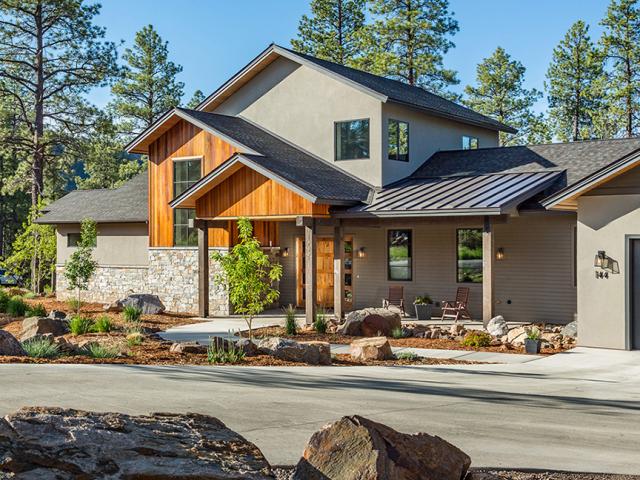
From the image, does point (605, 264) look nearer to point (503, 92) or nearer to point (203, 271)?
point (203, 271)

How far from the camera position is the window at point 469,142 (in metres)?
26.5

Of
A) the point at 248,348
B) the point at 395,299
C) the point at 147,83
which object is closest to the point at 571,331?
the point at 395,299

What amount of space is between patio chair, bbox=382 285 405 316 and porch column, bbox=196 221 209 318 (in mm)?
5212

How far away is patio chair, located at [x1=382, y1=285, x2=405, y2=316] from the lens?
22266mm

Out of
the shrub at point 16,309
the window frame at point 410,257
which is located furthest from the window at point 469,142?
the shrub at point 16,309

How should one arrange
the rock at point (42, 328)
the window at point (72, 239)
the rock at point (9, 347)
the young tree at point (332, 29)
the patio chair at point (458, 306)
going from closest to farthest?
the rock at point (9, 347) < the rock at point (42, 328) < the patio chair at point (458, 306) < the window at point (72, 239) < the young tree at point (332, 29)

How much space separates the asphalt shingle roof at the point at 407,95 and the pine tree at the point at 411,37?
12007 mm

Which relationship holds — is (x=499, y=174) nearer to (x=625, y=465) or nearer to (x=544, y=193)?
(x=544, y=193)

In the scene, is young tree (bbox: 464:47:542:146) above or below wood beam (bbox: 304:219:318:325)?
above

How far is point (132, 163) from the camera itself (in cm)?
4869

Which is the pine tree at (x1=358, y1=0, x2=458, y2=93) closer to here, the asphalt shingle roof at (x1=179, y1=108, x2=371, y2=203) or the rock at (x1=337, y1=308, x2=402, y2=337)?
the asphalt shingle roof at (x1=179, y1=108, x2=371, y2=203)

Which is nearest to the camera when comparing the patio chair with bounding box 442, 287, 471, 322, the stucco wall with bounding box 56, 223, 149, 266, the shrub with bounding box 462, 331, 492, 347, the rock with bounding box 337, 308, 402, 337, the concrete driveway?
the concrete driveway

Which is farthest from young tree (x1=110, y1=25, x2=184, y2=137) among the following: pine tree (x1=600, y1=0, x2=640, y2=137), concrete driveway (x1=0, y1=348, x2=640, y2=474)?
concrete driveway (x1=0, y1=348, x2=640, y2=474)

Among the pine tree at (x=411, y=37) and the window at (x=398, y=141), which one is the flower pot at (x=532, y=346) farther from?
the pine tree at (x=411, y=37)
